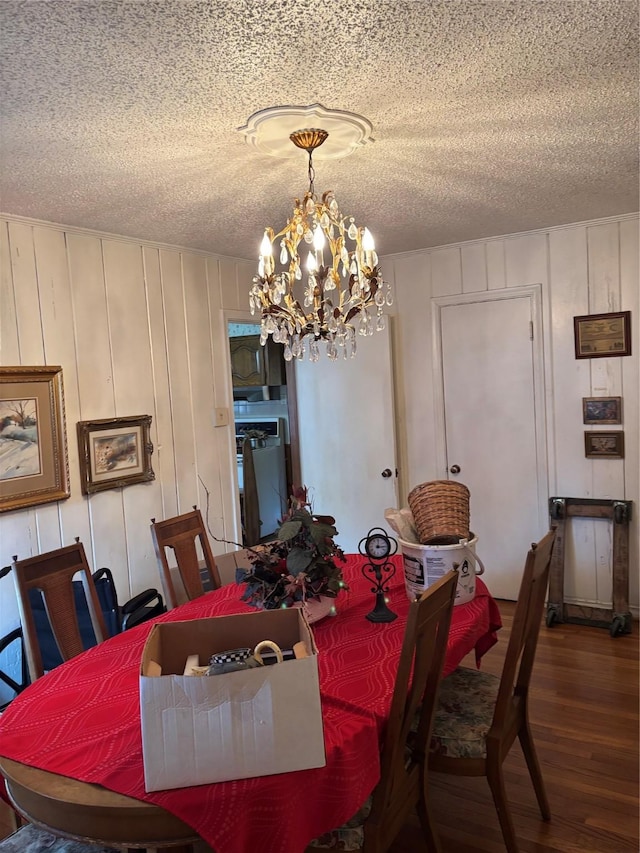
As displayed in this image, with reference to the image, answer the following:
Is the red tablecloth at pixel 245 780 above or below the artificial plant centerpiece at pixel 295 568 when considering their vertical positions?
below

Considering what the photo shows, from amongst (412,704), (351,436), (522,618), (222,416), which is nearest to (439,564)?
(522,618)

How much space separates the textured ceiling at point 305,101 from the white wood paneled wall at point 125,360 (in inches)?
11.7

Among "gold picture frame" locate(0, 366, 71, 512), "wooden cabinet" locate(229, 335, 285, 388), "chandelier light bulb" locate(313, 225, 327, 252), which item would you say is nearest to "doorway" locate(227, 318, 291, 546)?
"wooden cabinet" locate(229, 335, 285, 388)

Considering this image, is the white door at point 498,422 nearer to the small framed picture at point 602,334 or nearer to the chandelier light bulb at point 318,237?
the small framed picture at point 602,334

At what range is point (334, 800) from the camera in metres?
1.38

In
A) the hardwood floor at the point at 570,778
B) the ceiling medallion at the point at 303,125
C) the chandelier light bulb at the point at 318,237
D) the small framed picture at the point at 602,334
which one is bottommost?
the hardwood floor at the point at 570,778

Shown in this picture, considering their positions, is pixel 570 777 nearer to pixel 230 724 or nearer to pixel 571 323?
pixel 230 724

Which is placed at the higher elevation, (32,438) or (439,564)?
(32,438)

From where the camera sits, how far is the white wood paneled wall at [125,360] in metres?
3.02

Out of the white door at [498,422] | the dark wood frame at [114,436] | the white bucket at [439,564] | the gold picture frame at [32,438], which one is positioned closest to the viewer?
the white bucket at [439,564]

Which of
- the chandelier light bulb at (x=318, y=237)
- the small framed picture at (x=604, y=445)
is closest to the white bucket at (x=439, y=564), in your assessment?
the chandelier light bulb at (x=318, y=237)

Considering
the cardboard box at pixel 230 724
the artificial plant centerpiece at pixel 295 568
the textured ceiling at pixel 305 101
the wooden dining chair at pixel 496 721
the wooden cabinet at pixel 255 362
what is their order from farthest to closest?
1. the wooden cabinet at pixel 255 362
2. the artificial plant centerpiece at pixel 295 568
3. the wooden dining chair at pixel 496 721
4. the textured ceiling at pixel 305 101
5. the cardboard box at pixel 230 724

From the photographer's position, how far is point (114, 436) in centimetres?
342

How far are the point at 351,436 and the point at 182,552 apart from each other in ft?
6.56
